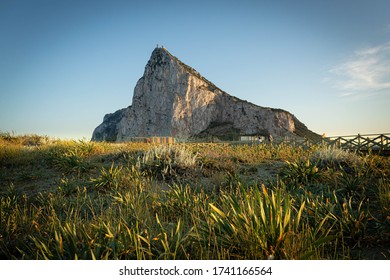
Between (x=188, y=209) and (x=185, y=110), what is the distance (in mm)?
103660

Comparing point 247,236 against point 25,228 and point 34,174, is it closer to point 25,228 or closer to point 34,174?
point 25,228

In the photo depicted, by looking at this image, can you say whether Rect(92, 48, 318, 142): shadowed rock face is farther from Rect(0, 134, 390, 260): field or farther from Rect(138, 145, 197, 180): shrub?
Rect(0, 134, 390, 260): field

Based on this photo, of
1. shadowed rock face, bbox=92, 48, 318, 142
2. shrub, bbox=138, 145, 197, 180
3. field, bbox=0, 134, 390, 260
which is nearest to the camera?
field, bbox=0, 134, 390, 260

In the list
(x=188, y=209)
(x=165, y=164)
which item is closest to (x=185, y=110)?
(x=165, y=164)

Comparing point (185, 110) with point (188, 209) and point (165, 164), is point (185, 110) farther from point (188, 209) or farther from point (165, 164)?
point (188, 209)

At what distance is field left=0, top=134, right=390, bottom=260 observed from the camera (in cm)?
276

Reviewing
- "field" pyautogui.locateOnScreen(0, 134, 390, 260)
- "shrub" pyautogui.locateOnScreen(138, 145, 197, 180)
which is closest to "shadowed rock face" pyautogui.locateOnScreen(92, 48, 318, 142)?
"shrub" pyautogui.locateOnScreen(138, 145, 197, 180)

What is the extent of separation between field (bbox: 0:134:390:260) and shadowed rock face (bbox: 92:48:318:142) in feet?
312

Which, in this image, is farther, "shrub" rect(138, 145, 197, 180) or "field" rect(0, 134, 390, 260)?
"shrub" rect(138, 145, 197, 180)

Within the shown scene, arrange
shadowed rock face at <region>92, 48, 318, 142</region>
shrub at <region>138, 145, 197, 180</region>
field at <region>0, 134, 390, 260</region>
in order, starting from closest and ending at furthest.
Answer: field at <region>0, 134, 390, 260</region>
shrub at <region>138, 145, 197, 180</region>
shadowed rock face at <region>92, 48, 318, 142</region>

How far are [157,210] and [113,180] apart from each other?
244 centimetres

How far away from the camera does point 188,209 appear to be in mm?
4570
